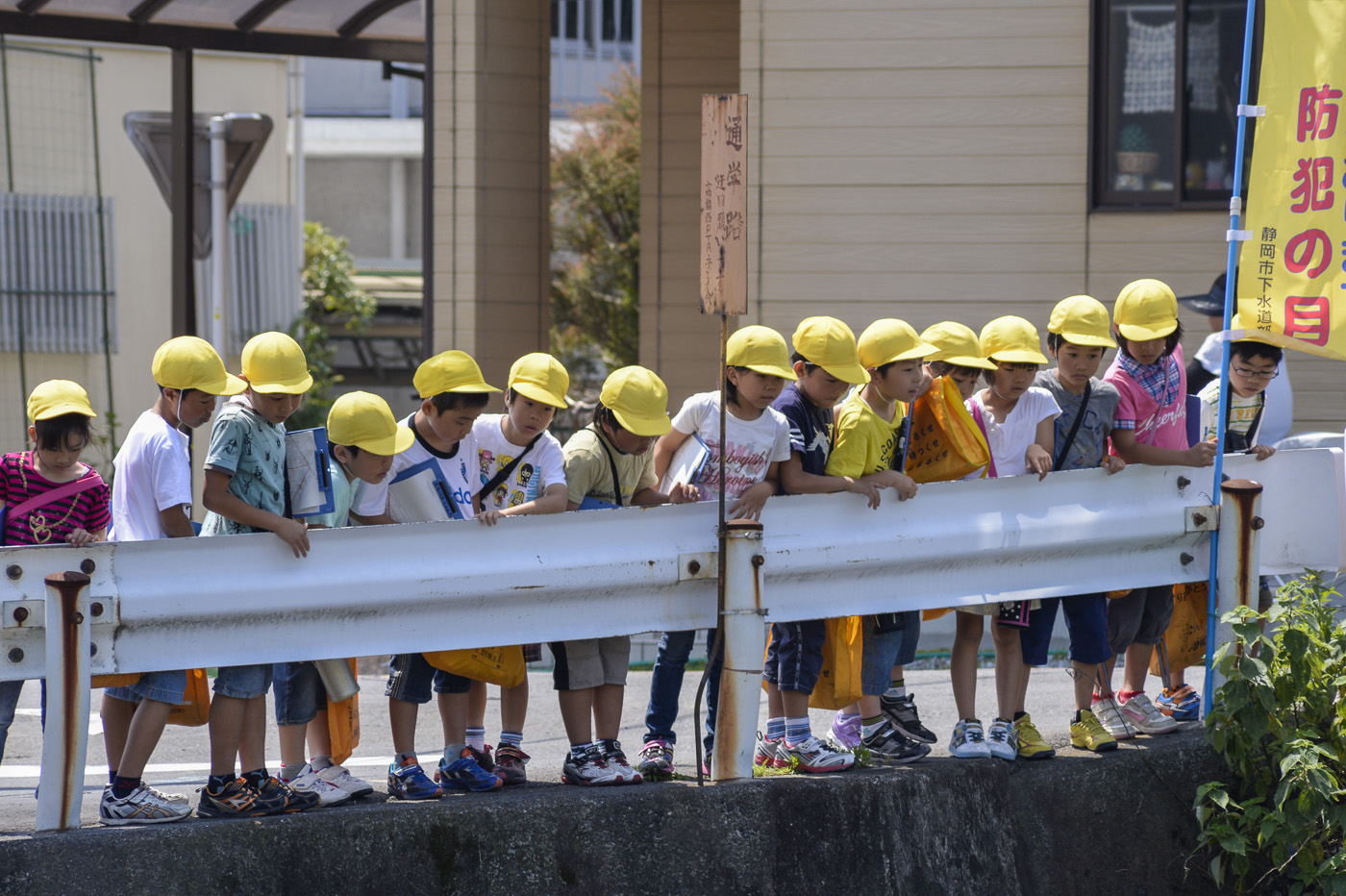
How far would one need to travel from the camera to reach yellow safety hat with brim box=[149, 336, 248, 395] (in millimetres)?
4402

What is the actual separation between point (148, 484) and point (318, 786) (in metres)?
1.05

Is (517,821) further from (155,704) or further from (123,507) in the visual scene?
(123,507)

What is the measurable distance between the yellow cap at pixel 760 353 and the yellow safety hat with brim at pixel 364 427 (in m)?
1.09

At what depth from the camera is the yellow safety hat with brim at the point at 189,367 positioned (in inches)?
173

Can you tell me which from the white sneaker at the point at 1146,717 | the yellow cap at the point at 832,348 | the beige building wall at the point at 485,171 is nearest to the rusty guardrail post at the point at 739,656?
the yellow cap at the point at 832,348

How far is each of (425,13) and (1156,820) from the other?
7.14m

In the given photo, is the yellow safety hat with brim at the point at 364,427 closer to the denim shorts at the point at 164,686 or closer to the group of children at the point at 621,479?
the group of children at the point at 621,479

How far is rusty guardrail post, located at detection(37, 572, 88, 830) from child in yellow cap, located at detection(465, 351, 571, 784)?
1372 mm

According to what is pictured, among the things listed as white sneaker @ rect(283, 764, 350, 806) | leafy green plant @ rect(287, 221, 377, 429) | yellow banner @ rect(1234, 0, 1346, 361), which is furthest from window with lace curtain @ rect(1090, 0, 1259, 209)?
leafy green plant @ rect(287, 221, 377, 429)

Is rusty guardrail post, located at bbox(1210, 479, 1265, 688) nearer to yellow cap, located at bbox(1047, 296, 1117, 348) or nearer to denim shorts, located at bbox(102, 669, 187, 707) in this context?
yellow cap, located at bbox(1047, 296, 1117, 348)

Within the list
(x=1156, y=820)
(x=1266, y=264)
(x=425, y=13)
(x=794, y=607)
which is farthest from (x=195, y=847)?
(x=425, y=13)

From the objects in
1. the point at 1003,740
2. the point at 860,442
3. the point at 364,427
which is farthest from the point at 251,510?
the point at 1003,740

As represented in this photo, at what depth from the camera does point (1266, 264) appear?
15.3ft

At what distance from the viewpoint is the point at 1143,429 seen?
5.25 m
